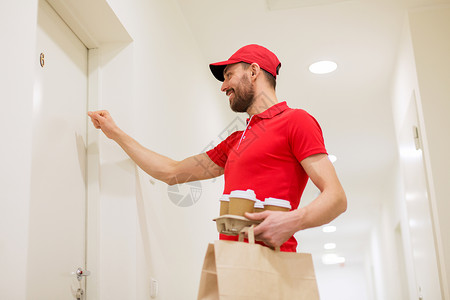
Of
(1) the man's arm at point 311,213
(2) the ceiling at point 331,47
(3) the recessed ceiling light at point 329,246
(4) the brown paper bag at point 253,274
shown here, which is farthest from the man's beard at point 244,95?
(3) the recessed ceiling light at point 329,246

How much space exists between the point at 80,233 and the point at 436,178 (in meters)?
1.58

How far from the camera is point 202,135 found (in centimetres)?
278

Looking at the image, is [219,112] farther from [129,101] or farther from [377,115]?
[129,101]

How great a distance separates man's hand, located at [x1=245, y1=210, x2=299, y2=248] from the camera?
1.17m

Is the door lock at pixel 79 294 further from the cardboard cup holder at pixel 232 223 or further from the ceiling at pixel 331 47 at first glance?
the ceiling at pixel 331 47

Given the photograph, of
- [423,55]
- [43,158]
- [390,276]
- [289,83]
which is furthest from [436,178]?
[390,276]

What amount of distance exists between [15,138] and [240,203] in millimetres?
530

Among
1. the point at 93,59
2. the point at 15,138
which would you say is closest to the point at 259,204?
the point at 15,138

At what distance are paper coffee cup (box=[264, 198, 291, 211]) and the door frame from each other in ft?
1.99

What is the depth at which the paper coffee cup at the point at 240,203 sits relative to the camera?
1.22m

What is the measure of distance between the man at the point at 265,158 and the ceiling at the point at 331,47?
1.06 metres

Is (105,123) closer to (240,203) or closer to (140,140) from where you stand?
(140,140)

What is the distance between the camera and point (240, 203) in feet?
4.00

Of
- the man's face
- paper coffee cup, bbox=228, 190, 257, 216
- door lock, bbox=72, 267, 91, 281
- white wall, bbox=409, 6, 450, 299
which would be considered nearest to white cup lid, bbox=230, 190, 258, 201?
paper coffee cup, bbox=228, 190, 257, 216
